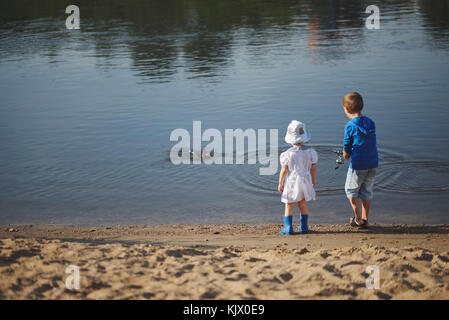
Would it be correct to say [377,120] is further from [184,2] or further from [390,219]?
[184,2]

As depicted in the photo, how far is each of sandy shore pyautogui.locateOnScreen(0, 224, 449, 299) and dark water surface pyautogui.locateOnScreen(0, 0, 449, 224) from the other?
3.30 ft

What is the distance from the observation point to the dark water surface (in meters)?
7.84

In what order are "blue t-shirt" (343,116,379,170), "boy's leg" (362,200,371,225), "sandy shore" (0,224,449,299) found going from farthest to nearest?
1. "boy's leg" (362,200,371,225)
2. "blue t-shirt" (343,116,379,170)
3. "sandy shore" (0,224,449,299)

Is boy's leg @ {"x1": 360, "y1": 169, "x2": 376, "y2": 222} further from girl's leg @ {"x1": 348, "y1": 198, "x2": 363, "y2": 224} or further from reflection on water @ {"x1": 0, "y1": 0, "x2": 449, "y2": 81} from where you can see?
reflection on water @ {"x1": 0, "y1": 0, "x2": 449, "y2": 81}

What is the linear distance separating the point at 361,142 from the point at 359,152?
122 millimetres

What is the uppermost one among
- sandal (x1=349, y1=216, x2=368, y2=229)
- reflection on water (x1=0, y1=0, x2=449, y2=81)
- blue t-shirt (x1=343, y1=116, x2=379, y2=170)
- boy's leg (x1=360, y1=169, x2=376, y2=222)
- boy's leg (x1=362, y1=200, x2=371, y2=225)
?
reflection on water (x1=0, y1=0, x2=449, y2=81)

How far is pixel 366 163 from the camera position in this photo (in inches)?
256

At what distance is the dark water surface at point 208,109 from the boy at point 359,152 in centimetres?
53

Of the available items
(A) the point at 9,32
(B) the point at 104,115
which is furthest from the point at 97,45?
(B) the point at 104,115

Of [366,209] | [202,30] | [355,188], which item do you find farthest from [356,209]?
[202,30]

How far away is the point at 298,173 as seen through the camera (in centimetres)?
656

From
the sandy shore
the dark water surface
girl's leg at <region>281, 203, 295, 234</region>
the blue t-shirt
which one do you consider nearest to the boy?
the blue t-shirt

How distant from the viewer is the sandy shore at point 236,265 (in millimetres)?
4434

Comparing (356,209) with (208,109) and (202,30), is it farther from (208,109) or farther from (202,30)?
(202,30)
